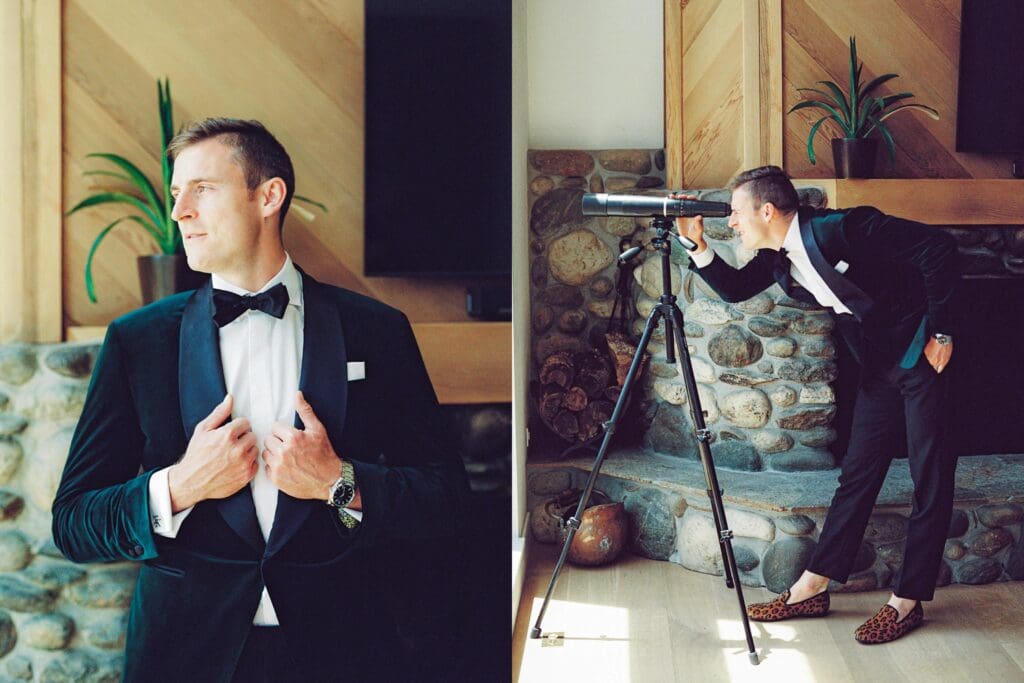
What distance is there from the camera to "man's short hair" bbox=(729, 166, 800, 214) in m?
2.86

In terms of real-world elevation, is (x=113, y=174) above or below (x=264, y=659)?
above

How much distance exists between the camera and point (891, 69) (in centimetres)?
354

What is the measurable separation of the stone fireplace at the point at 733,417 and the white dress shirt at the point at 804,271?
0.45 meters

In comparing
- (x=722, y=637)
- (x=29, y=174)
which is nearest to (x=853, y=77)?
(x=722, y=637)

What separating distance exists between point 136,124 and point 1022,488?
323cm

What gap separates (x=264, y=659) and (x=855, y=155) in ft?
9.30

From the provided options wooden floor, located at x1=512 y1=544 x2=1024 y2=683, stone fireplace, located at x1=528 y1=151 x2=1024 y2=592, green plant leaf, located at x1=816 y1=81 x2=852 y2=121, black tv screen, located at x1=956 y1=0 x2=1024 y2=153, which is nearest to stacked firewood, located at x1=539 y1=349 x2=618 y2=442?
stone fireplace, located at x1=528 y1=151 x2=1024 y2=592

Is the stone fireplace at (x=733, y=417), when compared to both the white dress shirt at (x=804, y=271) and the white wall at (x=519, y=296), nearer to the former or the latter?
the white wall at (x=519, y=296)

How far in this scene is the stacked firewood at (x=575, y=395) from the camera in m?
3.64

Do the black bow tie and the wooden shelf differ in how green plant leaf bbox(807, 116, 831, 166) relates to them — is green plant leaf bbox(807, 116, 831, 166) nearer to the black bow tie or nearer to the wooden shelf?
the wooden shelf

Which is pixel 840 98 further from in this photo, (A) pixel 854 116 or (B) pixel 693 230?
(B) pixel 693 230

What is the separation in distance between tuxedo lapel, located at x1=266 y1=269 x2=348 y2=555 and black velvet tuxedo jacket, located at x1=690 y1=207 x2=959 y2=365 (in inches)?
76.0

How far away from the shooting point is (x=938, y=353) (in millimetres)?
2699

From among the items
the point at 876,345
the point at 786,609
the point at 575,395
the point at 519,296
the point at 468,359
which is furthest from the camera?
the point at 575,395
